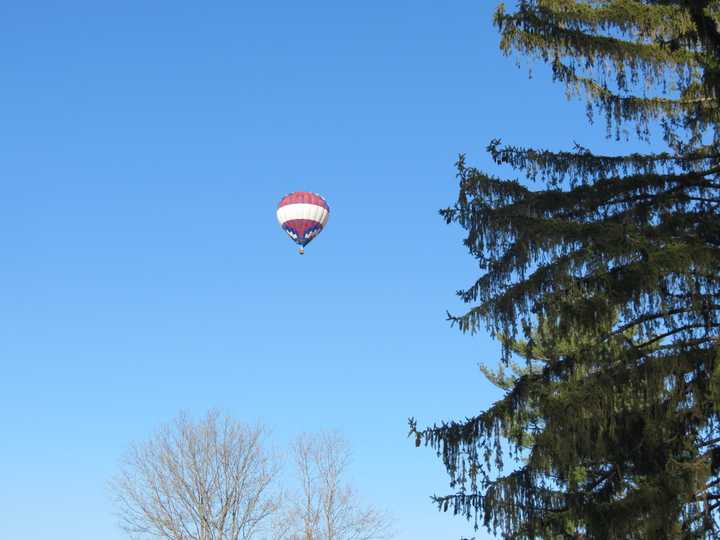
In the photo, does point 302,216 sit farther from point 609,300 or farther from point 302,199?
point 609,300

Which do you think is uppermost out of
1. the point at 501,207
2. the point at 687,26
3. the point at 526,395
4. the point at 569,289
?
the point at 687,26

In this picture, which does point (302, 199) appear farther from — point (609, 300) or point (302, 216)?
point (609, 300)

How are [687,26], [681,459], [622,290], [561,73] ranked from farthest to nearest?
[561,73] → [687,26] → [681,459] → [622,290]

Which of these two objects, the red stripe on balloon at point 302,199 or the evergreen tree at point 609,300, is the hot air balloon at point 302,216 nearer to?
the red stripe on balloon at point 302,199

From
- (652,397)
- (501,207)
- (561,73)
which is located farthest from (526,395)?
(561,73)

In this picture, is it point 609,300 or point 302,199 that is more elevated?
point 302,199

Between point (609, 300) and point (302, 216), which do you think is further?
point (302, 216)

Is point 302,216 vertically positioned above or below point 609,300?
above

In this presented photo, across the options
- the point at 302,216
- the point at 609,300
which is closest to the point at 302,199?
the point at 302,216

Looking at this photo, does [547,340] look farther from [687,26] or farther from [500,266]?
[687,26]

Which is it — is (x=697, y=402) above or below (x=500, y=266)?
below
